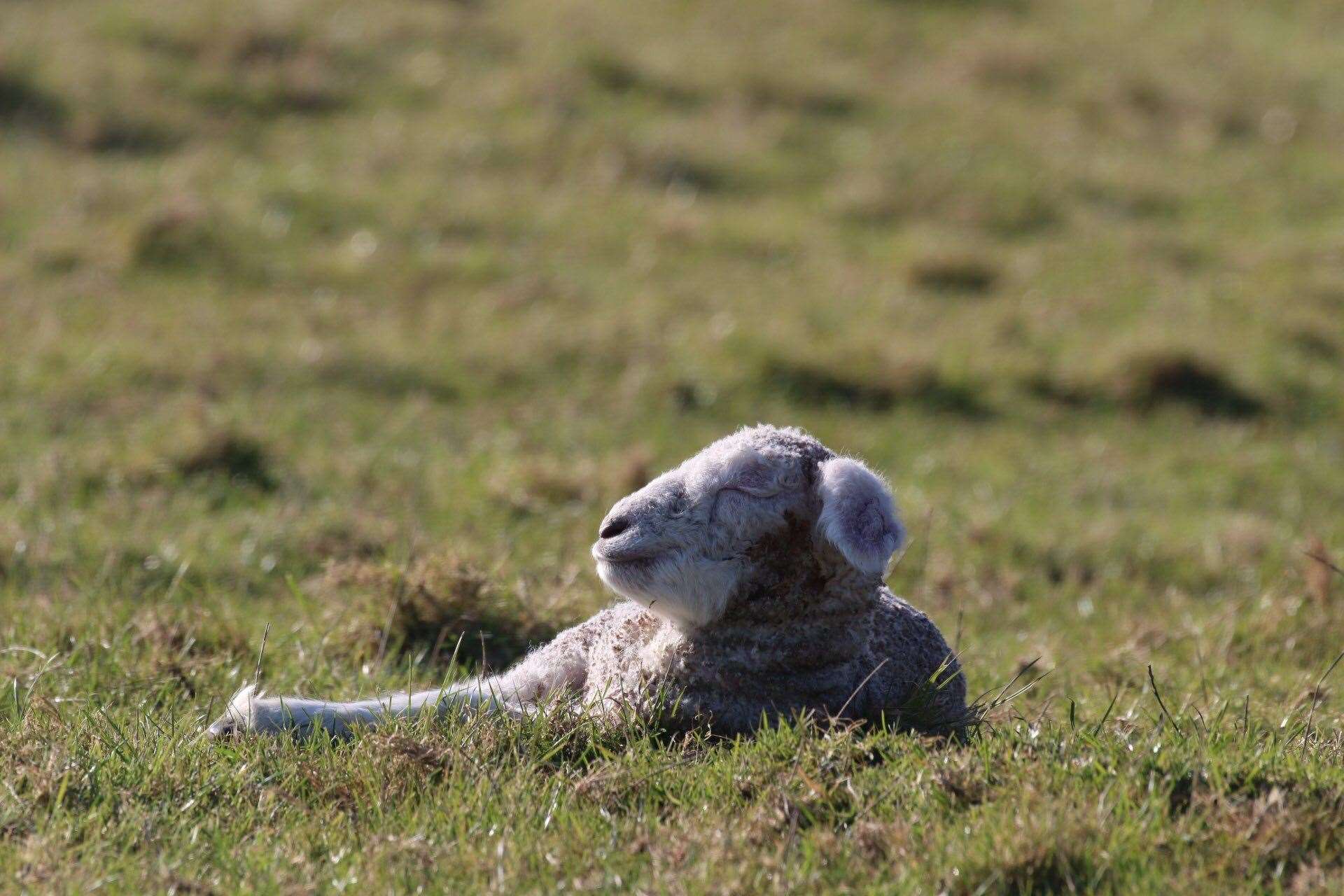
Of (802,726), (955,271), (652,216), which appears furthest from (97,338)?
(802,726)

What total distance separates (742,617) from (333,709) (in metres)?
1.12

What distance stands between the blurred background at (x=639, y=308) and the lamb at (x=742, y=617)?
1.00 m

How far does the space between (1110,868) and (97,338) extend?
752 cm

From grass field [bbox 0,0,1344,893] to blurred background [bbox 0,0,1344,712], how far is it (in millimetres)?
40

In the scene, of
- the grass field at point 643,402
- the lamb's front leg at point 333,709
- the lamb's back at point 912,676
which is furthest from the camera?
the lamb's back at point 912,676

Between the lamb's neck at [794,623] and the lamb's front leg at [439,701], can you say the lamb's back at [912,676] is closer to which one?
the lamb's neck at [794,623]

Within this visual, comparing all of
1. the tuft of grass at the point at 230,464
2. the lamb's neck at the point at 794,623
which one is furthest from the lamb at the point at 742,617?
the tuft of grass at the point at 230,464

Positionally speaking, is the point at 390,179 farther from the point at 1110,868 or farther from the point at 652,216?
the point at 1110,868

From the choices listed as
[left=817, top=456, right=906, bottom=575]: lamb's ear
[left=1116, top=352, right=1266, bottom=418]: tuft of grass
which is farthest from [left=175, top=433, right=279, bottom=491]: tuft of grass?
[left=1116, top=352, right=1266, bottom=418]: tuft of grass

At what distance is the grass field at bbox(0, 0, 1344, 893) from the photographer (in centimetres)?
375

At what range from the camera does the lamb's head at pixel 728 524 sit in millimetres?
4234

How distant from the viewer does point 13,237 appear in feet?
35.5

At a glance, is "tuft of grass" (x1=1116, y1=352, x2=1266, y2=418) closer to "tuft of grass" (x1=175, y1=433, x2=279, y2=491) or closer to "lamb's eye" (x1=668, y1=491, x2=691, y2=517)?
"tuft of grass" (x1=175, y1=433, x2=279, y2=491)

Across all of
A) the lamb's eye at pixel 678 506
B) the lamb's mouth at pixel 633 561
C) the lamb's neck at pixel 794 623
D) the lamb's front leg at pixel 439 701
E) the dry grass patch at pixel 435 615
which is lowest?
the dry grass patch at pixel 435 615
